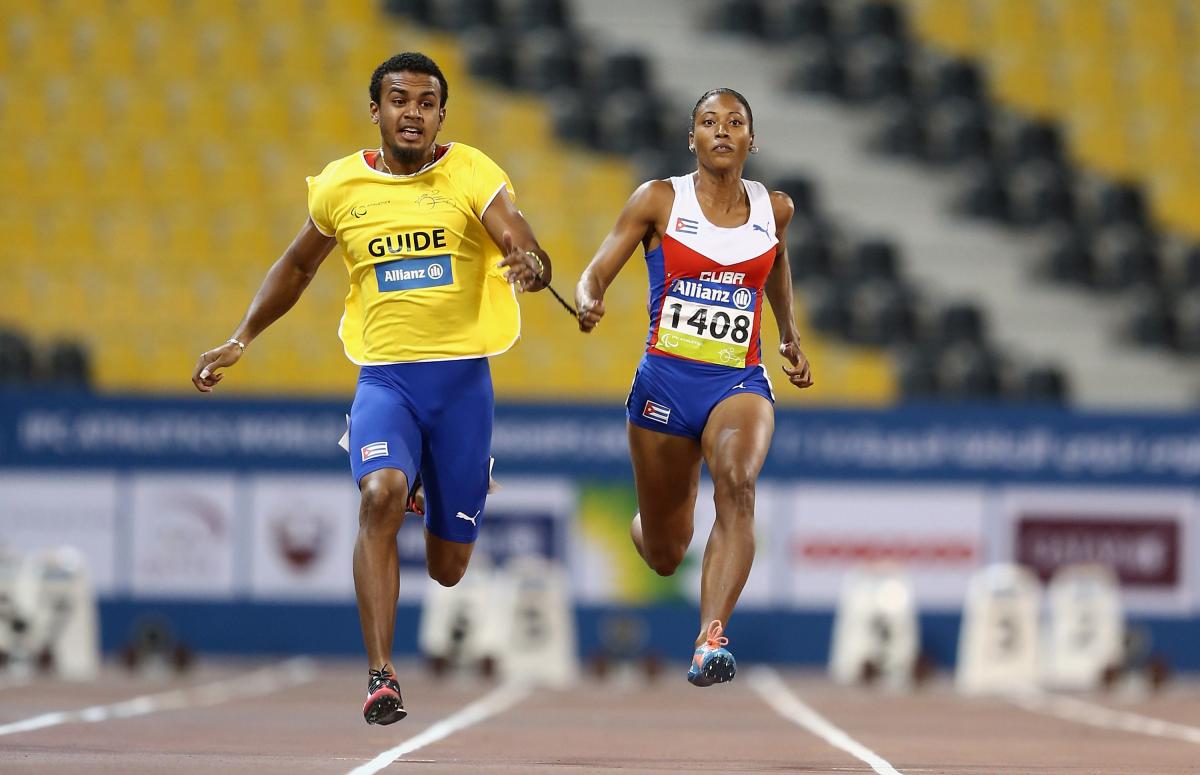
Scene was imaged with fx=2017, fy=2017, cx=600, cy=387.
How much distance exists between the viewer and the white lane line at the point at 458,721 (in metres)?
7.82

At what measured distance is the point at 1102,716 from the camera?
12789mm

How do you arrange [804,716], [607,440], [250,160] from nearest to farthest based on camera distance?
[804,716], [607,440], [250,160]

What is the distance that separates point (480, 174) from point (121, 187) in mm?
11757

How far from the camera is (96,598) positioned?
16.8 meters

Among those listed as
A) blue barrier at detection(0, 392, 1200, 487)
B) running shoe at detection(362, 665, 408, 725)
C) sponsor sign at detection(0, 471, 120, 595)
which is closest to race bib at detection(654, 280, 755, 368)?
running shoe at detection(362, 665, 408, 725)

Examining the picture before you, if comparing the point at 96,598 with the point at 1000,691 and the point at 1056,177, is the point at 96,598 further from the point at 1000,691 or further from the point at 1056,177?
the point at 1056,177

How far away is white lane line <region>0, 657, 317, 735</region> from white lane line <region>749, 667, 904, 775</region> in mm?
3476

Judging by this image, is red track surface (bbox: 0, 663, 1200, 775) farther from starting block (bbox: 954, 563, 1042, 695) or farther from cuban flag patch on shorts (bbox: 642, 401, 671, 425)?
cuban flag patch on shorts (bbox: 642, 401, 671, 425)

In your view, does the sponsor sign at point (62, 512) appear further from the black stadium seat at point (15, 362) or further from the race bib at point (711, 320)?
the race bib at point (711, 320)

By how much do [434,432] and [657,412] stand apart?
1031mm

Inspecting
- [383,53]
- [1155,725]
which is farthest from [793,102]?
[1155,725]

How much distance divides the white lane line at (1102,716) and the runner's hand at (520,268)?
4.65 meters

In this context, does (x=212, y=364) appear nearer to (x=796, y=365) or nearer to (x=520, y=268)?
(x=520, y=268)

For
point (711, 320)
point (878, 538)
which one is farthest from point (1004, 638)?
point (711, 320)
